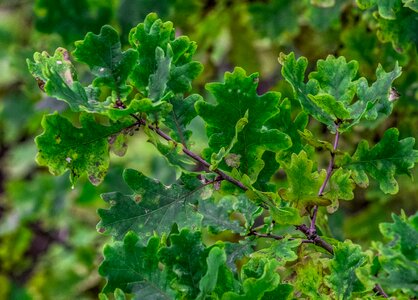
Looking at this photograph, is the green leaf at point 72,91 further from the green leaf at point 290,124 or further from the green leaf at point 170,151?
the green leaf at point 290,124

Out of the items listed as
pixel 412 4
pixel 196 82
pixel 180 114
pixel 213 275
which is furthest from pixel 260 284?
pixel 196 82

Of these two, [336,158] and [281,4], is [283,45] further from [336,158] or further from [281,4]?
[336,158]

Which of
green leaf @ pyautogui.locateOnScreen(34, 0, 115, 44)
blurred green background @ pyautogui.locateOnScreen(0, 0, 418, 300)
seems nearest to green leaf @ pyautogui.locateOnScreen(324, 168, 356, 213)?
blurred green background @ pyautogui.locateOnScreen(0, 0, 418, 300)

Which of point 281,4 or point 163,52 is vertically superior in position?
point 163,52

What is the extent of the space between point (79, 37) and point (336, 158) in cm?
102

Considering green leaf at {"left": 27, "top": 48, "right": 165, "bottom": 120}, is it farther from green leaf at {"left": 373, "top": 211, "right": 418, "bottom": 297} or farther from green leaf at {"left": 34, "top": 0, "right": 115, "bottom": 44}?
green leaf at {"left": 34, "top": 0, "right": 115, "bottom": 44}

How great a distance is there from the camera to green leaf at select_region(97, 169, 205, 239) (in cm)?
91

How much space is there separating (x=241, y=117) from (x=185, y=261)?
189 millimetres

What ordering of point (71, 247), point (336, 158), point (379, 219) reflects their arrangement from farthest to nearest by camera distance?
point (71, 247), point (379, 219), point (336, 158)

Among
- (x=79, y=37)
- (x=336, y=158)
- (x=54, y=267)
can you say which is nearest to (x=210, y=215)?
(x=336, y=158)

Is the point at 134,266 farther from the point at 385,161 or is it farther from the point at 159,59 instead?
the point at 385,161

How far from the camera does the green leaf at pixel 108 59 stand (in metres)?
0.87

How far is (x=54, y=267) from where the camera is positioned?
2.92 m

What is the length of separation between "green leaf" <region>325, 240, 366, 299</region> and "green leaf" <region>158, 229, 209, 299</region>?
5.7 inches
